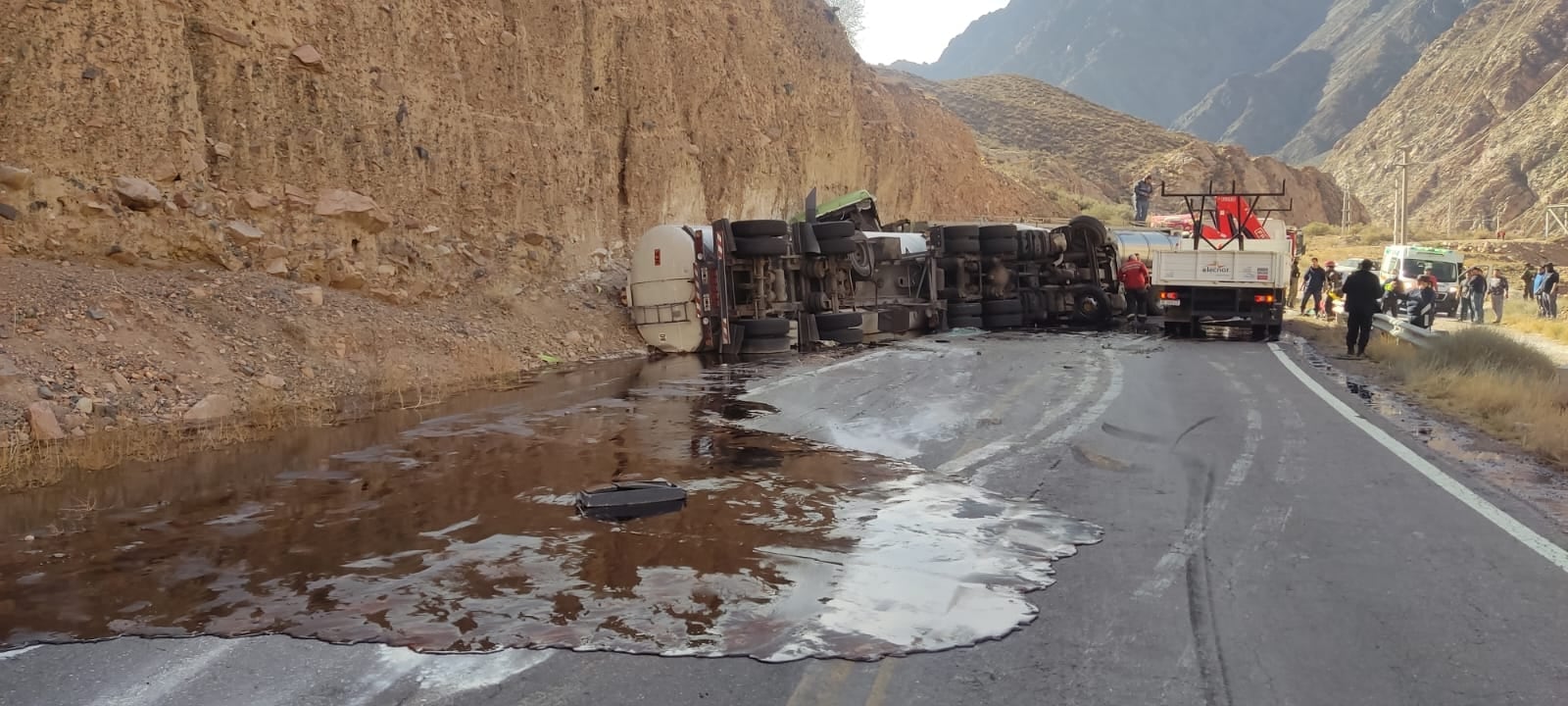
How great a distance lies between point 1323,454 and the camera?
28.9 ft

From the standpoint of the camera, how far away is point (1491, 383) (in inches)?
481

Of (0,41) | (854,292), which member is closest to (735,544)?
(0,41)

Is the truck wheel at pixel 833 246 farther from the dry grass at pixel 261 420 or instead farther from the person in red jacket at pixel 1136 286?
the person in red jacket at pixel 1136 286

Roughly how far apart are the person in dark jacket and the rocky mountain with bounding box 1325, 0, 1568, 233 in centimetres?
6262

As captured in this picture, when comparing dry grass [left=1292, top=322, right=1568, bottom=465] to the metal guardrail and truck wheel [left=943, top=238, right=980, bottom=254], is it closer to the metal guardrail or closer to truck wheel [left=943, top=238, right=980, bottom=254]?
the metal guardrail

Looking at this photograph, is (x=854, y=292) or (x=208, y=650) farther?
(x=854, y=292)

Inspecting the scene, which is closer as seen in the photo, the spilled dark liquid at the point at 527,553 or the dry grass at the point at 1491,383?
the spilled dark liquid at the point at 527,553

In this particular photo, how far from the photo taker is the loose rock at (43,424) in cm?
877

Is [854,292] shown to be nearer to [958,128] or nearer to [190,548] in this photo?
[190,548]

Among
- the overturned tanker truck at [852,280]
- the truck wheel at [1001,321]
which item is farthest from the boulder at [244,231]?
the truck wheel at [1001,321]

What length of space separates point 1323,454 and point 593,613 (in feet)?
20.7

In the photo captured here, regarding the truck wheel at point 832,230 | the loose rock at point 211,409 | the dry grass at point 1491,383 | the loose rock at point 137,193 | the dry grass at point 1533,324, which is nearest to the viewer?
the dry grass at point 1491,383

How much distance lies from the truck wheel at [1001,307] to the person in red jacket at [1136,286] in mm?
2803

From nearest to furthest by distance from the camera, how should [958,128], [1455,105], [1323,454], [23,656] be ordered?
[23,656] < [1323,454] < [958,128] < [1455,105]
